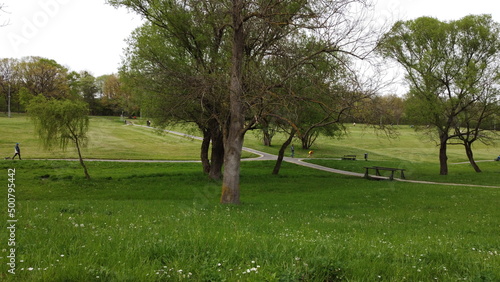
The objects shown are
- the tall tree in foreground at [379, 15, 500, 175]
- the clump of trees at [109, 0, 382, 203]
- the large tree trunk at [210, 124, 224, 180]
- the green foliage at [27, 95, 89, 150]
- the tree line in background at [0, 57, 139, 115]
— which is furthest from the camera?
the tree line in background at [0, 57, 139, 115]

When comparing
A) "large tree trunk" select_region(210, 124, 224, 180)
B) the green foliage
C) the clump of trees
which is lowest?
"large tree trunk" select_region(210, 124, 224, 180)

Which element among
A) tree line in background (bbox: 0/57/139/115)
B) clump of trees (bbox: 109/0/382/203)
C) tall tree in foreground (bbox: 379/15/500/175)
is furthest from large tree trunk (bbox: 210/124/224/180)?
tree line in background (bbox: 0/57/139/115)

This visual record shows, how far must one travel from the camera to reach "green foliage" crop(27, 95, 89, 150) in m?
20.6

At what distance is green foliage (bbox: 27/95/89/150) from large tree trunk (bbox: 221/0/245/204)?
12.6 metres

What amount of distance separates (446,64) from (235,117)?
23924 millimetres

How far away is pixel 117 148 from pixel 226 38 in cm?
3027

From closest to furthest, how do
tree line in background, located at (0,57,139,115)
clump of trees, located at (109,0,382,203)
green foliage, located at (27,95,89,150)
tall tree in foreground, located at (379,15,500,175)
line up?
clump of trees, located at (109,0,382,203)
green foliage, located at (27,95,89,150)
tall tree in foreground, located at (379,15,500,175)
tree line in background, located at (0,57,139,115)

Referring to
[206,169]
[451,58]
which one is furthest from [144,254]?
[451,58]

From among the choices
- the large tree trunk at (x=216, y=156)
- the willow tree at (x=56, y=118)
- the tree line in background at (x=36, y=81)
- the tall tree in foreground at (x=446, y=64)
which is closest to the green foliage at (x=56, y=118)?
the willow tree at (x=56, y=118)

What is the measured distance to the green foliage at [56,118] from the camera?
2062 cm

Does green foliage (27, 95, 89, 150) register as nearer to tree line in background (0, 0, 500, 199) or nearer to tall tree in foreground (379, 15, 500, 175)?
tree line in background (0, 0, 500, 199)

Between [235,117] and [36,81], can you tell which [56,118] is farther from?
[36,81]

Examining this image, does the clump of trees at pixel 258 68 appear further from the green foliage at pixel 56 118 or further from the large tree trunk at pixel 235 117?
the green foliage at pixel 56 118

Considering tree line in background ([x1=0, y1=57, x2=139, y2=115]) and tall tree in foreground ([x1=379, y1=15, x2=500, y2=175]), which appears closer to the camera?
tall tree in foreground ([x1=379, y1=15, x2=500, y2=175])
